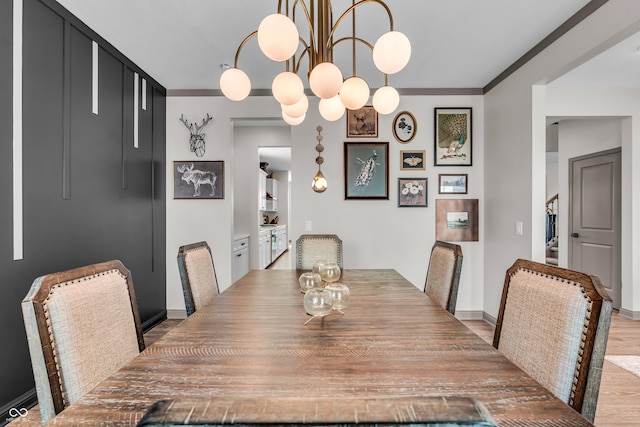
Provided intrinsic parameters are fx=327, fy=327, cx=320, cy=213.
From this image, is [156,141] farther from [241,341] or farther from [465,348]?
[465,348]

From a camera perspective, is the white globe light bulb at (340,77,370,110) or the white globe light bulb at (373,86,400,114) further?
the white globe light bulb at (373,86,400,114)

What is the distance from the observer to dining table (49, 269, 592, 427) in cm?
70

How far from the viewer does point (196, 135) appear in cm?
365

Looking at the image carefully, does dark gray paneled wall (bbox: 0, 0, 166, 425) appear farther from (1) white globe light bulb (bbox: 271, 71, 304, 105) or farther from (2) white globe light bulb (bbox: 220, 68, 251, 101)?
(1) white globe light bulb (bbox: 271, 71, 304, 105)

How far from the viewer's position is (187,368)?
0.93m

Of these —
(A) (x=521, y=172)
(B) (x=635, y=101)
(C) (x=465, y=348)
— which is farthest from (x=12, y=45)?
(B) (x=635, y=101)

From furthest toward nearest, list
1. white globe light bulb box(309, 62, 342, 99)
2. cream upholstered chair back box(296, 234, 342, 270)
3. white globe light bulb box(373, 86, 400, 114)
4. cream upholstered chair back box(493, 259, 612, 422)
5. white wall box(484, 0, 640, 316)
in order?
cream upholstered chair back box(296, 234, 342, 270), white wall box(484, 0, 640, 316), white globe light bulb box(373, 86, 400, 114), white globe light bulb box(309, 62, 342, 99), cream upholstered chair back box(493, 259, 612, 422)

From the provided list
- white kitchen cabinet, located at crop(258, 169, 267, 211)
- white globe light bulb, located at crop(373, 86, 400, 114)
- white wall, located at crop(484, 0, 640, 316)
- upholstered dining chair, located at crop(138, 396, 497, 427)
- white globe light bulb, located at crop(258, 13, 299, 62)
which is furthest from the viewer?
white kitchen cabinet, located at crop(258, 169, 267, 211)

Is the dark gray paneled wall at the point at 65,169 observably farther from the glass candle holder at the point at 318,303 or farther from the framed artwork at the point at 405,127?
the framed artwork at the point at 405,127

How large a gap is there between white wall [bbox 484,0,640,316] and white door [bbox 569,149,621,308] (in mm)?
262

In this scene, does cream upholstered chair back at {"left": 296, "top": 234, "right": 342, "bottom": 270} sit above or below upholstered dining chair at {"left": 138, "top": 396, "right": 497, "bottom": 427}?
below

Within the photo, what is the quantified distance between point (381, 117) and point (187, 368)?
3.30m

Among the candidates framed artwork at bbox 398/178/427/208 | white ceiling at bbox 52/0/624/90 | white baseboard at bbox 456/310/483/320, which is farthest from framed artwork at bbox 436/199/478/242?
white ceiling at bbox 52/0/624/90

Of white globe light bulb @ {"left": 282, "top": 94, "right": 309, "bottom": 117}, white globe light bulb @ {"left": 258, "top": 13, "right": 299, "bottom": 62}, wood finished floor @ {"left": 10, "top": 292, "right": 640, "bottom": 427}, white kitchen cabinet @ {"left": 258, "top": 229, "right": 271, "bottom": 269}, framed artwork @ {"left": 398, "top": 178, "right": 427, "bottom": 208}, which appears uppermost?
white globe light bulb @ {"left": 258, "top": 13, "right": 299, "bottom": 62}
